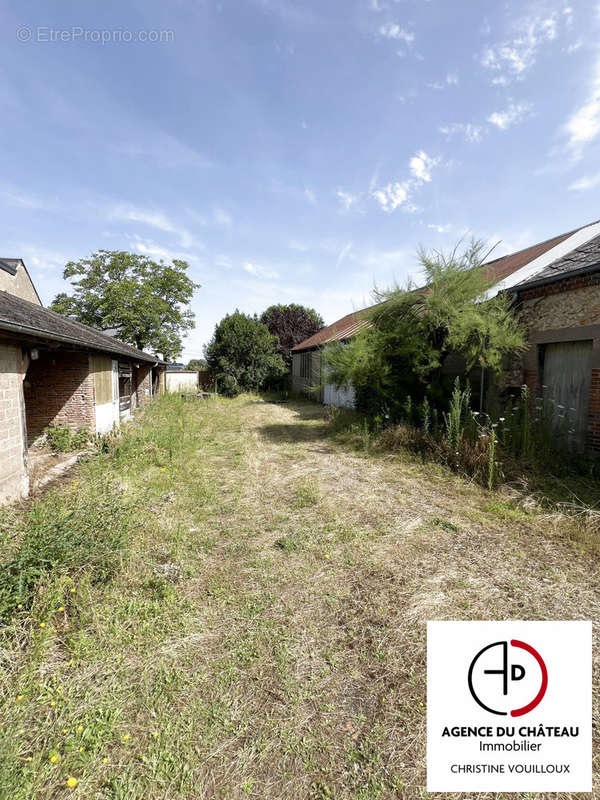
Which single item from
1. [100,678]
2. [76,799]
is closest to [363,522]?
[100,678]

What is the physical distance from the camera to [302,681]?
215 cm

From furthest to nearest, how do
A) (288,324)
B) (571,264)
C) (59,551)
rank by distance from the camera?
1. (288,324)
2. (571,264)
3. (59,551)

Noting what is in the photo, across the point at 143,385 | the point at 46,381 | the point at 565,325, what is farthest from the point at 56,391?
the point at 565,325

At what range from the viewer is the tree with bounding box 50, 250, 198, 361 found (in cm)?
2481

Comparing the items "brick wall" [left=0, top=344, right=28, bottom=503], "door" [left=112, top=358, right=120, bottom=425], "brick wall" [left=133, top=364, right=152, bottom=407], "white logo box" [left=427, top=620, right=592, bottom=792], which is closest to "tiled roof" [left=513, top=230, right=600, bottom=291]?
"white logo box" [left=427, top=620, right=592, bottom=792]

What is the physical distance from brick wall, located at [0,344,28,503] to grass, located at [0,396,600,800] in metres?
0.53

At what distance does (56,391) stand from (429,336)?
8.91 meters

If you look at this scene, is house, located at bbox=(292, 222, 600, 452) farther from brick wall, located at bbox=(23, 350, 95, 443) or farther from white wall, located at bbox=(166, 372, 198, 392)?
white wall, located at bbox=(166, 372, 198, 392)

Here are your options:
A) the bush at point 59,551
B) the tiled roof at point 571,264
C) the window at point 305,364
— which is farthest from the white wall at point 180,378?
the bush at point 59,551

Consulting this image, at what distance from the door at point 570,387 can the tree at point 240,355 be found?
53.8 feet

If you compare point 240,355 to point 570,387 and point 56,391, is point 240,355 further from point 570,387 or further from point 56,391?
point 570,387

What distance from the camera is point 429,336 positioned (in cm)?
783

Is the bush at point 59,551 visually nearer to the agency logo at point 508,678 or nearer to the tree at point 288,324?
the agency logo at point 508,678

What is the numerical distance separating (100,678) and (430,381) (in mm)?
7936
